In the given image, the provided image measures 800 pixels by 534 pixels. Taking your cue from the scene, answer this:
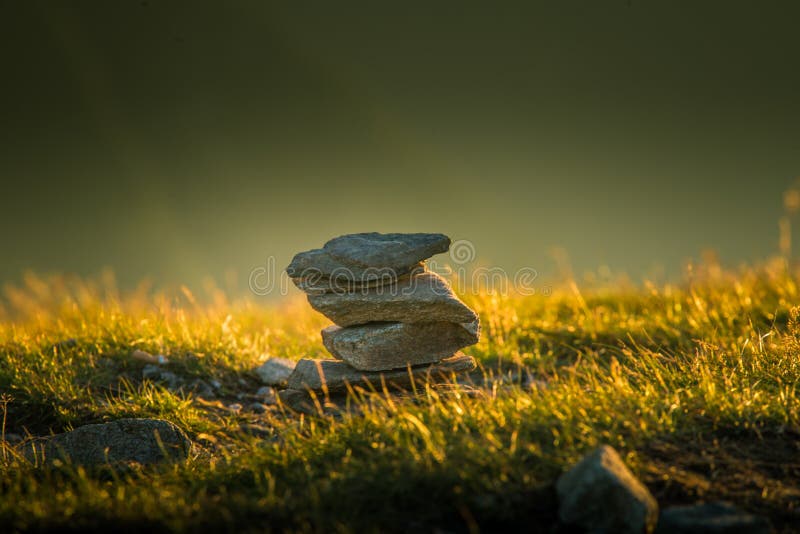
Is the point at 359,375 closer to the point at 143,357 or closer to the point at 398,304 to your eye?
the point at 398,304

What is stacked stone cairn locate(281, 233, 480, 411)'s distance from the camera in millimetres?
7113

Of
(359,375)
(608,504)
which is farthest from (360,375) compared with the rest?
(608,504)

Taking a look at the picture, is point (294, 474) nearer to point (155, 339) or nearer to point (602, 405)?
point (602, 405)

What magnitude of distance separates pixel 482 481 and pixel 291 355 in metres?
6.46

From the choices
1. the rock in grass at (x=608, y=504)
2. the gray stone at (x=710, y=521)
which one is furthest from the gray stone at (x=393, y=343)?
the gray stone at (x=710, y=521)

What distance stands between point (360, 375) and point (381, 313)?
2.49 ft

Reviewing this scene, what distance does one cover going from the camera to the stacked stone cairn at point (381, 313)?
23.3ft

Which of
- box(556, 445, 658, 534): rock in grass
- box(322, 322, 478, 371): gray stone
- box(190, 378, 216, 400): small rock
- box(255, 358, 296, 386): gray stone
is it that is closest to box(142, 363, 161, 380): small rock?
box(190, 378, 216, 400): small rock

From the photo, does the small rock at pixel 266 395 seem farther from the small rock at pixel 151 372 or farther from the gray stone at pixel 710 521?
the gray stone at pixel 710 521

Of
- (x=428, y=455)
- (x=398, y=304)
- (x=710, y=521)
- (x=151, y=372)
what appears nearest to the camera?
(x=710, y=521)

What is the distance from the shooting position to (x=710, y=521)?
160 inches

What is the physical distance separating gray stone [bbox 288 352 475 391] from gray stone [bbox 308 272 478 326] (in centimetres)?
58

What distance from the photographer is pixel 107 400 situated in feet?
27.0

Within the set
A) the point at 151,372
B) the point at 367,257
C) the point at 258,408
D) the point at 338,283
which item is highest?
the point at 367,257
